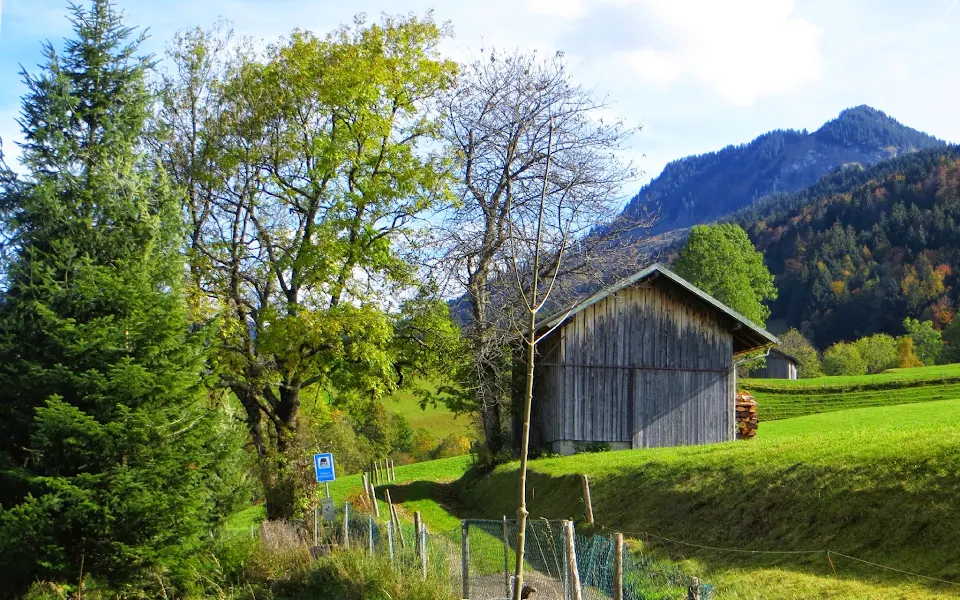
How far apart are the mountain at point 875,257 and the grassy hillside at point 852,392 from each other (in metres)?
65.9

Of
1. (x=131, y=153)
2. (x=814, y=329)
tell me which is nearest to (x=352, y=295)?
(x=131, y=153)

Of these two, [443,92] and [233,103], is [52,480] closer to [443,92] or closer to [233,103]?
[233,103]

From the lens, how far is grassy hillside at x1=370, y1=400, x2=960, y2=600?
1143 centimetres

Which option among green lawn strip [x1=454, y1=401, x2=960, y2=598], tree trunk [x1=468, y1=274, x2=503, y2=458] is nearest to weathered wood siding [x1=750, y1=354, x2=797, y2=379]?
tree trunk [x1=468, y1=274, x2=503, y2=458]

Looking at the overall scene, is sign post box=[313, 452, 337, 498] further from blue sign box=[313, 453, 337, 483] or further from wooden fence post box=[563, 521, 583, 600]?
wooden fence post box=[563, 521, 583, 600]

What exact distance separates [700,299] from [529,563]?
15.3m

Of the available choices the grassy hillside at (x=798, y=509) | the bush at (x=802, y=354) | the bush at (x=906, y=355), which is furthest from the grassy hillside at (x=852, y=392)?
the bush at (x=906, y=355)

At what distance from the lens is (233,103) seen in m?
26.4

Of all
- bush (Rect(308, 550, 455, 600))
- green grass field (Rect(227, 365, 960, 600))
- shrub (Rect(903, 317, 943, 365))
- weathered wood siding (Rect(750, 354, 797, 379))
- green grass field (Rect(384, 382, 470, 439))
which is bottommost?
green grass field (Rect(384, 382, 470, 439))

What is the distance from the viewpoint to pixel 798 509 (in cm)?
1443

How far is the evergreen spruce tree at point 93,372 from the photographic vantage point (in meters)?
15.6

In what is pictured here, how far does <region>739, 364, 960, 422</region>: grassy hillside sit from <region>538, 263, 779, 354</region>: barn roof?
20157 mm

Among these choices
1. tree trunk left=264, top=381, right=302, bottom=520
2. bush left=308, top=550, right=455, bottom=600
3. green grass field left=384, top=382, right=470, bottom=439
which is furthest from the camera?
green grass field left=384, top=382, right=470, bottom=439

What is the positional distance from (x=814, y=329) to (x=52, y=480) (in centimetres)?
12463
